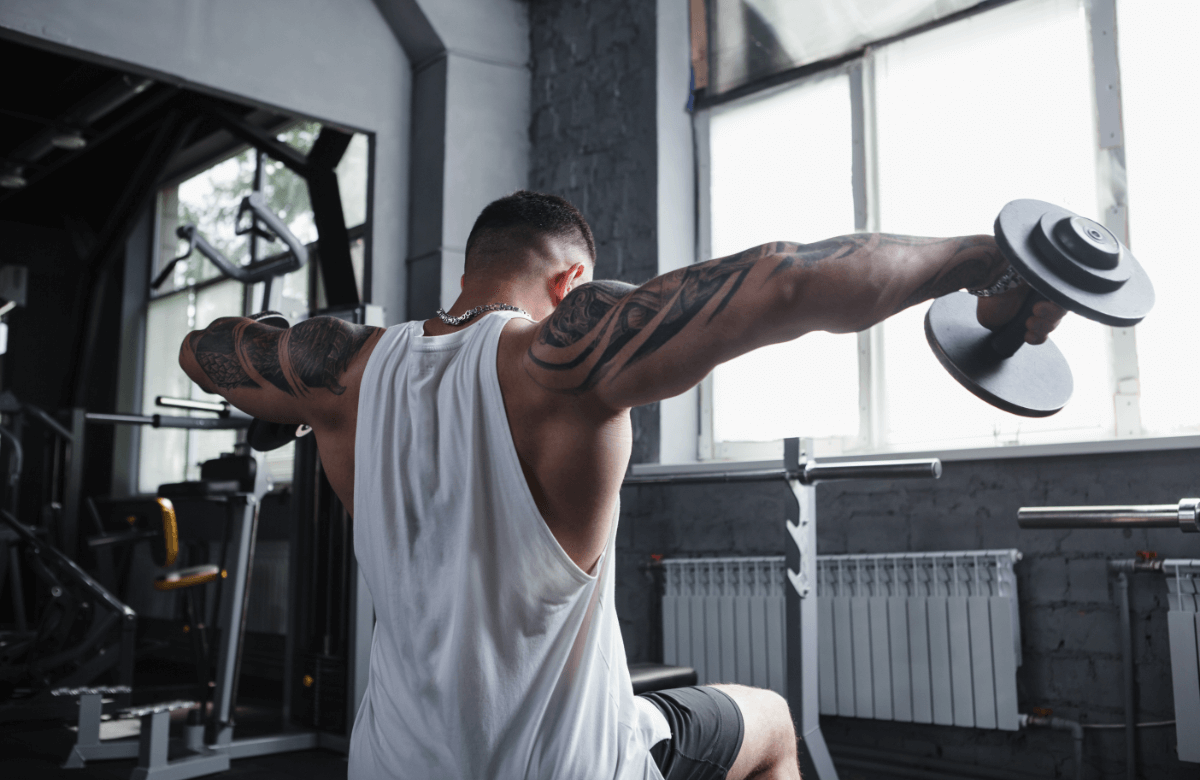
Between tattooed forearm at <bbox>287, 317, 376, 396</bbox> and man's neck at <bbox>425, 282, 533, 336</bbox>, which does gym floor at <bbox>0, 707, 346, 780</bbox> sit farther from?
man's neck at <bbox>425, 282, 533, 336</bbox>

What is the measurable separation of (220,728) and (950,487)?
96.4 inches

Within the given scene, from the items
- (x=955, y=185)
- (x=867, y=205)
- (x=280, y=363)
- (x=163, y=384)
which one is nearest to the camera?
(x=280, y=363)

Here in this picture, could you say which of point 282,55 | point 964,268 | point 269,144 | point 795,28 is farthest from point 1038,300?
point 269,144

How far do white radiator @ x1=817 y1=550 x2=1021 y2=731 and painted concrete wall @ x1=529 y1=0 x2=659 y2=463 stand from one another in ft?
3.08

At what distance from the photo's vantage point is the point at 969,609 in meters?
2.64

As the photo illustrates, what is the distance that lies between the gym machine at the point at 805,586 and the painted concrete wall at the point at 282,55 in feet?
7.12

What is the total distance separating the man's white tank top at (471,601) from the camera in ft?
3.31

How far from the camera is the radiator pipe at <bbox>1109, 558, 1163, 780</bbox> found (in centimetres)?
239

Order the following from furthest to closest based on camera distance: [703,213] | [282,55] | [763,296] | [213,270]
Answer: [213,270]
[703,213]
[282,55]
[763,296]

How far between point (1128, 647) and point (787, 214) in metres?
1.86

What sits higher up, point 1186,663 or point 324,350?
point 324,350

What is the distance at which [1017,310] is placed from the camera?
99cm

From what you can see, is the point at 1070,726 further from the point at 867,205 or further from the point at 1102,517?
the point at 867,205

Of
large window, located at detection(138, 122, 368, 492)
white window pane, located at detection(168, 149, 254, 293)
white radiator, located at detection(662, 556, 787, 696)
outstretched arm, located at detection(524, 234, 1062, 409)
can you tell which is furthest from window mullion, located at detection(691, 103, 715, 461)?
white window pane, located at detection(168, 149, 254, 293)
